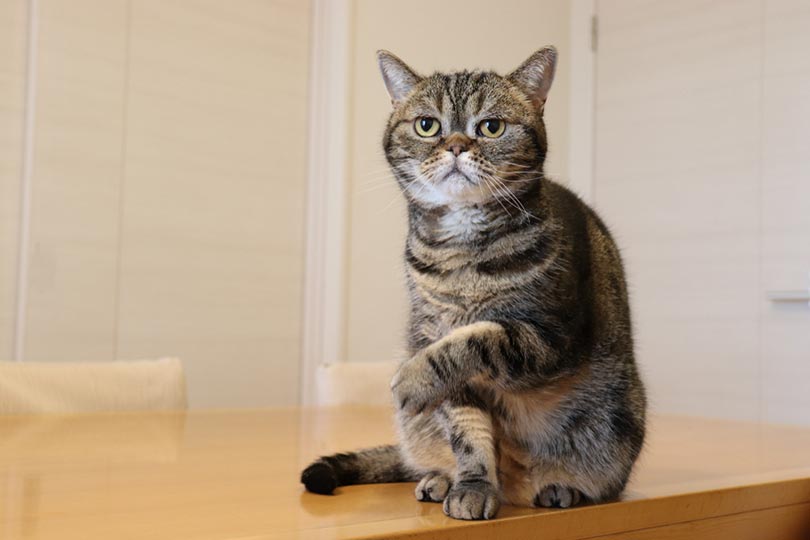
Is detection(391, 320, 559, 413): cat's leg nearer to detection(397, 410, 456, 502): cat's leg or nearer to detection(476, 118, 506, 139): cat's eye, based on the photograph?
detection(397, 410, 456, 502): cat's leg

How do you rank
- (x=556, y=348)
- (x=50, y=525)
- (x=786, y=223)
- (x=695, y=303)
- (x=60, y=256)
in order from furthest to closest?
(x=695, y=303), (x=786, y=223), (x=60, y=256), (x=556, y=348), (x=50, y=525)

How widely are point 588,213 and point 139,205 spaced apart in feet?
6.56

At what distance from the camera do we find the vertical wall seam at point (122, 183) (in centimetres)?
281

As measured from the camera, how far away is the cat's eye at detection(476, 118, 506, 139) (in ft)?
3.36

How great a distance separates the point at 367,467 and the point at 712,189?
2.56m

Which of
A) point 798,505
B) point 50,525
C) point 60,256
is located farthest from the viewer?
point 60,256

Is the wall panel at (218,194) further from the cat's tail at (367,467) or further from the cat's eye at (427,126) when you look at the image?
the cat's eye at (427,126)

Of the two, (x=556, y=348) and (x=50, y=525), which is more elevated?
(x=556, y=348)

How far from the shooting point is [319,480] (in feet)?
3.38

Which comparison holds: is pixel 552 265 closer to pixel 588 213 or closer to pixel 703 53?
pixel 588 213

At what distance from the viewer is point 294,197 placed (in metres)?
3.28

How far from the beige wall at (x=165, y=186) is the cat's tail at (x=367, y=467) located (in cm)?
182

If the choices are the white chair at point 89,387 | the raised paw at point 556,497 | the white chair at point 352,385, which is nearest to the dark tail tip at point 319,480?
the raised paw at point 556,497

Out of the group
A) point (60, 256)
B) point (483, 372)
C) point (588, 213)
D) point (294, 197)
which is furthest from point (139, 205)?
point (483, 372)
